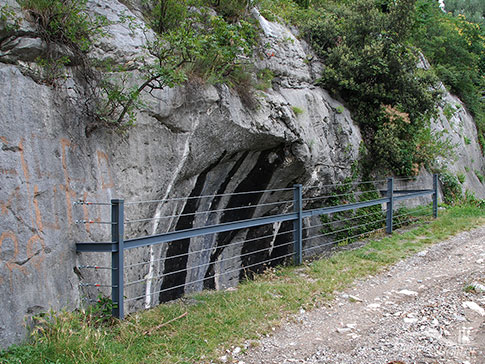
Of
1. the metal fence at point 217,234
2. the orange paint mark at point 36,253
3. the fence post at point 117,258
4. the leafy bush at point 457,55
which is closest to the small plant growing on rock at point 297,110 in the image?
the metal fence at point 217,234

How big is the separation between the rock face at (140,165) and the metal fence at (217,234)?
49 millimetres

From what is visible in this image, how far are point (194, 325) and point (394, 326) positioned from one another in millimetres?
2265

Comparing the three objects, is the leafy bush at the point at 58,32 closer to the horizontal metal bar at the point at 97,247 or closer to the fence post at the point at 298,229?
the horizontal metal bar at the point at 97,247

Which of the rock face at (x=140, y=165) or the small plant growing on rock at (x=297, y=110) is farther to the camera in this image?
the small plant growing on rock at (x=297, y=110)

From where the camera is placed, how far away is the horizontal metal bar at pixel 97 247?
4.32 metres

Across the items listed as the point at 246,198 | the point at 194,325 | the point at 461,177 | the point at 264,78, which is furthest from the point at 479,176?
the point at 194,325

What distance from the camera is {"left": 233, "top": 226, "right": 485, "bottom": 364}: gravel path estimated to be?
12.9ft

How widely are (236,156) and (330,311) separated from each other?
3.49 m

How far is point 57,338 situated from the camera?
3770 millimetres

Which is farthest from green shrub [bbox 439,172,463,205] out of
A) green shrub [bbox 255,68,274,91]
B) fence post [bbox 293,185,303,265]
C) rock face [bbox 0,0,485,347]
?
fence post [bbox 293,185,303,265]

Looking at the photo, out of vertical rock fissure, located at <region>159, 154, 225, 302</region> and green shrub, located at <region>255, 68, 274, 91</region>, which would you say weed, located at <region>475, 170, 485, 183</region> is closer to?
green shrub, located at <region>255, 68, 274, 91</region>

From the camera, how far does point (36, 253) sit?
4.10 metres

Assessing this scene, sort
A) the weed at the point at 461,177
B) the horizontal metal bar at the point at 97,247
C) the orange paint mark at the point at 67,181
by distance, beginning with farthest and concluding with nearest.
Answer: the weed at the point at 461,177 < the orange paint mark at the point at 67,181 < the horizontal metal bar at the point at 97,247

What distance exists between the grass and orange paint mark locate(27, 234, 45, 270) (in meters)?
0.54
